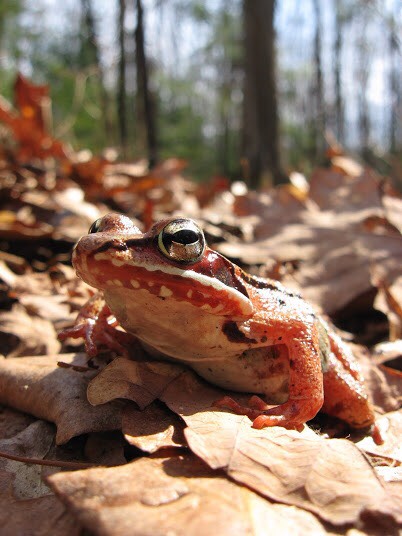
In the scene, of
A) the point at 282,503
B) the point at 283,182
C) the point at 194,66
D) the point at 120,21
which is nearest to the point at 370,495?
the point at 282,503

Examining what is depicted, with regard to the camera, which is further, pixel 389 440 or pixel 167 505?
pixel 389 440

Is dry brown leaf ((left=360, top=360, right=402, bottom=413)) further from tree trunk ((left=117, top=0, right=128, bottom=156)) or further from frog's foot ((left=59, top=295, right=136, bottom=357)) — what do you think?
tree trunk ((left=117, top=0, right=128, bottom=156))

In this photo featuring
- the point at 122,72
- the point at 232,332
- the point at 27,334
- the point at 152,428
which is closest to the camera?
the point at 152,428

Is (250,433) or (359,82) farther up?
(250,433)

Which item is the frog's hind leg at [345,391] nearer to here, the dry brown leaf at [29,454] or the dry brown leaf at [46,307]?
the dry brown leaf at [29,454]

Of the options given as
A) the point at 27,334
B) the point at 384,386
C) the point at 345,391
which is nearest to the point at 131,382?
the point at 27,334

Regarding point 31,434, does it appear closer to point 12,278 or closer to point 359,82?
point 12,278

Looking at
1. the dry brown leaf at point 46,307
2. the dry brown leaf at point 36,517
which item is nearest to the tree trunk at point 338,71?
the dry brown leaf at point 46,307

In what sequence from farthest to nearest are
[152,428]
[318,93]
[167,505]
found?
[318,93] → [152,428] → [167,505]

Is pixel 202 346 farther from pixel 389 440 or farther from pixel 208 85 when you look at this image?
pixel 208 85
